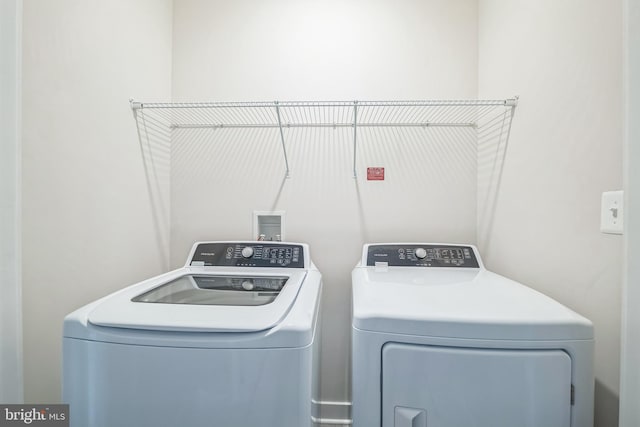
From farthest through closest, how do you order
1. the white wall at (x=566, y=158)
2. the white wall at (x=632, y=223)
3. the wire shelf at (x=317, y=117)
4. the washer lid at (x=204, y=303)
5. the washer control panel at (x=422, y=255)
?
the wire shelf at (x=317, y=117) < the washer control panel at (x=422, y=255) < the white wall at (x=566, y=158) < the washer lid at (x=204, y=303) < the white wall at (x=632, y=223)

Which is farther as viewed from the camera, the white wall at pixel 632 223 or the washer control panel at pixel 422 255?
the washer control panel at pixel 422 255

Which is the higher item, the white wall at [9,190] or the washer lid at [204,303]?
the white wall at [9,190]

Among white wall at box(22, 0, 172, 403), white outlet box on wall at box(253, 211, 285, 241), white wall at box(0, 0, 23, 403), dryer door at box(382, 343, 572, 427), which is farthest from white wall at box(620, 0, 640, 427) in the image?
white wall at box(22, 0, 172, 403)

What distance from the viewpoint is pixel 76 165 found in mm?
1110

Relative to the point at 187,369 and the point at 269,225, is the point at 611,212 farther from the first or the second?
the point at 269,225

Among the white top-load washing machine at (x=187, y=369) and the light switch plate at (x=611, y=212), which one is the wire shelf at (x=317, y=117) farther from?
the white top-load washing machine at (x=187, y=369)

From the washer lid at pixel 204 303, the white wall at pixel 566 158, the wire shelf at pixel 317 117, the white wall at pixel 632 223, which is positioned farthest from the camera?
the wire shelf at pixel 317 117

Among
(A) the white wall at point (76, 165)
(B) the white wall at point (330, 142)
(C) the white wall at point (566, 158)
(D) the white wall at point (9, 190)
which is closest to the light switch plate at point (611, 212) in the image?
(C) the white wall at point (566, 158)

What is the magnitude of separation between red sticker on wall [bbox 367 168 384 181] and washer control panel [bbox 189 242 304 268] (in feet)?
2.17

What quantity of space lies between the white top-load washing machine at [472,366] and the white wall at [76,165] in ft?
3.76

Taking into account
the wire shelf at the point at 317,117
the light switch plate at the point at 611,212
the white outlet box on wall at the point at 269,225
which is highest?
the wire shelf at the point at 317,117

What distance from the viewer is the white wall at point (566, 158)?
857mm

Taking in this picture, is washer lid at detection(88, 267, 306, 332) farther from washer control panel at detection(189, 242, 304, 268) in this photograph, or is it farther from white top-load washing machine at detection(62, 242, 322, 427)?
washer control panel at detection(189, 242, 304, 268)

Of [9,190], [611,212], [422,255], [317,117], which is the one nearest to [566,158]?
[611,212]
